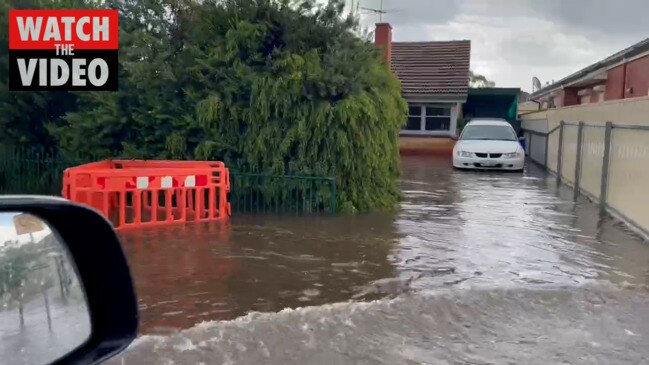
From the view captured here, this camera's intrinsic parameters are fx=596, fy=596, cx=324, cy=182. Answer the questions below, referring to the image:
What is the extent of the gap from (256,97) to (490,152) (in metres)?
10.1

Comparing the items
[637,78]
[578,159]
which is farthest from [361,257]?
[637,78]

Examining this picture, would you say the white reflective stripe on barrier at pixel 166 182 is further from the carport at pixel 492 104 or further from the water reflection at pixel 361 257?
the carport at pixel 492 104

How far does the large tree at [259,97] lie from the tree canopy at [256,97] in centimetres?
2

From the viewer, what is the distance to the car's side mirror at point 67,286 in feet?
5.80

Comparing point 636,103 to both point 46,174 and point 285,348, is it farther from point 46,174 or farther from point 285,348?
point 46,174

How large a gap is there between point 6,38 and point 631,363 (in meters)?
12.2

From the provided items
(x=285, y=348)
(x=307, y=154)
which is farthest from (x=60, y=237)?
(x=307, y=154)

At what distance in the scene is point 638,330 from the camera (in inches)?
208

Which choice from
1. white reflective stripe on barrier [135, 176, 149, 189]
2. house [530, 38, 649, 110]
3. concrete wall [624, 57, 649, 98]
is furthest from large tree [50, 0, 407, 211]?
concrete wall [624, 57, 649, 98]

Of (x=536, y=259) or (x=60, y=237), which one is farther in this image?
(x=536, y=259)

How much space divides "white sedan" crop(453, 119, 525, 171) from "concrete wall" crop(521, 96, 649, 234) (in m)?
2.23

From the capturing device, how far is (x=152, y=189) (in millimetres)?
8969

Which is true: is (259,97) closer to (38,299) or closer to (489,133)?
(38,299)

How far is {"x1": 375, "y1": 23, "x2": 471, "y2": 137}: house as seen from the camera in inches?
1023
